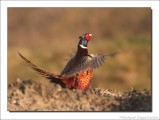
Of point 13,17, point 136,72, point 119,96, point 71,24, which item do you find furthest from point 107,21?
point 119,96

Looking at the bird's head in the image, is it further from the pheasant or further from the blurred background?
the blurred background

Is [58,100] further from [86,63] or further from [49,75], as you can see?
[86,63]

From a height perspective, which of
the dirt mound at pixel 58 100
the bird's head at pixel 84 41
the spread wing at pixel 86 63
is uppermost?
the bird's head at pixel 84 41

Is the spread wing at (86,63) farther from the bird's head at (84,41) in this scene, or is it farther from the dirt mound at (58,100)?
the dirt mound at (58,100)

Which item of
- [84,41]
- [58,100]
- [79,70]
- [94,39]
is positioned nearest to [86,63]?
[79,70]

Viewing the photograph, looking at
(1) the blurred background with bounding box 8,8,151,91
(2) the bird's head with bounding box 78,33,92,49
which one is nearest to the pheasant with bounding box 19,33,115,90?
(2) the bird's head with bounding box 78,33,92,49

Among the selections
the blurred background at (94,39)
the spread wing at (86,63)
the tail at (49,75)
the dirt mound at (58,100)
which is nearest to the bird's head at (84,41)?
the spread wing at (86,63)

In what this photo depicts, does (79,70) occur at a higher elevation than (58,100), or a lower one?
higher
